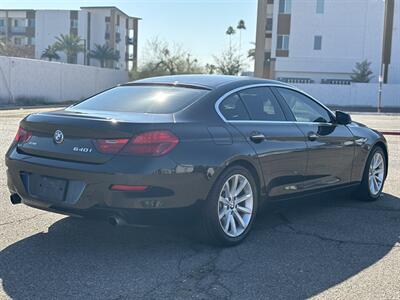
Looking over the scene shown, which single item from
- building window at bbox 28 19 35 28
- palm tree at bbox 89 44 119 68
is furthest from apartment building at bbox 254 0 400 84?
building window at bbox 28 19 35 28

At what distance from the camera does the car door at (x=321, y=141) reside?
613cm

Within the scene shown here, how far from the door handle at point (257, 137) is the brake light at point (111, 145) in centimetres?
138

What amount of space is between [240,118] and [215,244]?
48.6 inches

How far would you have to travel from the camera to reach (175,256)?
4844mm

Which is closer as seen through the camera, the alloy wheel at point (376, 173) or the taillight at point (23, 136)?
the taillight at point (23, 136)

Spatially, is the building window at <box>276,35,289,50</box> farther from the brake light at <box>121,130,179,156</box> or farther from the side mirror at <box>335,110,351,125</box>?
the brake light at <box>121,130,179,156</box>

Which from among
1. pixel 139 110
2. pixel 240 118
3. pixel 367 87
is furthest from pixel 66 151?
pixel 367 87

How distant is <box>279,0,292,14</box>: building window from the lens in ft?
177

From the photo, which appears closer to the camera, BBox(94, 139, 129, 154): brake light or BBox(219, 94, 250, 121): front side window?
BBox(94, 139, 129, 154): brake light

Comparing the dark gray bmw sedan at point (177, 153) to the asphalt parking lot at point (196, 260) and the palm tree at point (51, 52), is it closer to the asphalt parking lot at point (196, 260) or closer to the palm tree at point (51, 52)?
the asphalt parking lot at point (196, 260)

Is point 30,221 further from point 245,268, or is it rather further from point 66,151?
point 245,268

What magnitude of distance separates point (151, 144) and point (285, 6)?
172ft

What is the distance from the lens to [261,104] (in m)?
5.78

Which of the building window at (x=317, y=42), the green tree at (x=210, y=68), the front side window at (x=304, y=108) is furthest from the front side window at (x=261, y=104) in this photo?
the green tree at (x=210, y=68)
